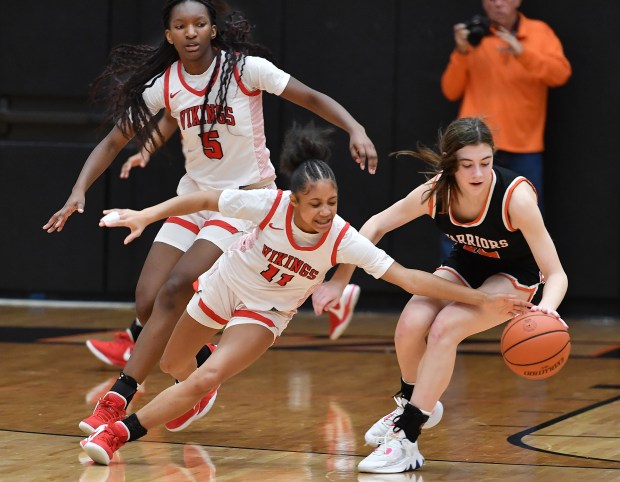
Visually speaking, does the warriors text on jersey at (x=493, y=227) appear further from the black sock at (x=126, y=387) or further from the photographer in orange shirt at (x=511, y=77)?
the photographer in orange shirt at (x=511, y=77)

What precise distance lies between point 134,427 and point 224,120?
1459 millimetres

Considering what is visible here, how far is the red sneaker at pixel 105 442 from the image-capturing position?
4.24m

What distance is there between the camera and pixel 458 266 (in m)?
4.82

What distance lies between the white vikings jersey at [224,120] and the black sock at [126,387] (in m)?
0.93

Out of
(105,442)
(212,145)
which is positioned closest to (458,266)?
(212,145)

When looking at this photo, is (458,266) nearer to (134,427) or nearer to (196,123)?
(196,123)

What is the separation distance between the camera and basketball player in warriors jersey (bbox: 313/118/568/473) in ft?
14.3

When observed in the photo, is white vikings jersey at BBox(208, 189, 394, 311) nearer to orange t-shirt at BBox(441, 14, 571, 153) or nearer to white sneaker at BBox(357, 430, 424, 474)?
white sneaker at BBox(357, 430, 424, 474)

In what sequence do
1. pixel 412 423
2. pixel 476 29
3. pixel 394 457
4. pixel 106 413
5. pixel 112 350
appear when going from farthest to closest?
pixel 476 29 < pixel 112 350 < pixel 106 413 < pixel 412 423 < pixel 394 457

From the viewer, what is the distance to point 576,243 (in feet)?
29.9

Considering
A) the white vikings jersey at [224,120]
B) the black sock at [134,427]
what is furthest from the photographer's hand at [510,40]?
the black sock at [134,427]

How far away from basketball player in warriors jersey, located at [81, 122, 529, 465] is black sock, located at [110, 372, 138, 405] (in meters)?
0.30

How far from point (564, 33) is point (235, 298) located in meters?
5.20

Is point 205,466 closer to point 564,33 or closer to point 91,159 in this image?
point 91,159
